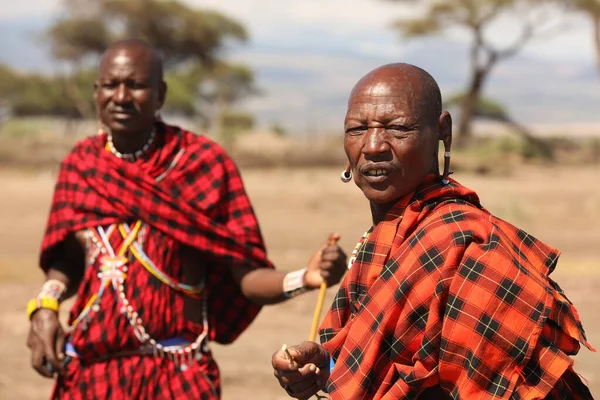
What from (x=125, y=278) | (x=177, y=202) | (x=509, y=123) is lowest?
(x=509, y=123)

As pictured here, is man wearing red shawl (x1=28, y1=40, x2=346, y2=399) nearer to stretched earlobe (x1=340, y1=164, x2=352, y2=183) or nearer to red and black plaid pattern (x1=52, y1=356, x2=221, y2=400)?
red and black plaid pattern (x1=52, y1=356, x2=221, y2=400)

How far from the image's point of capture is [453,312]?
2.49 meters

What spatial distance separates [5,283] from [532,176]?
44.5 feet

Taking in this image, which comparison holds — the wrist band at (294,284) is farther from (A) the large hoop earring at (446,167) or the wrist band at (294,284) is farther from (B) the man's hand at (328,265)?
(A) the large hoop earring at (446,167)

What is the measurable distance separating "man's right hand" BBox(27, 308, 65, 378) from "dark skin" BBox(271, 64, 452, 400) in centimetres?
146

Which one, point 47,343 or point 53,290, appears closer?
point 47,343

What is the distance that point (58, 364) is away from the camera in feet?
12.8

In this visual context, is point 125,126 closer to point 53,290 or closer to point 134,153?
point 134,153

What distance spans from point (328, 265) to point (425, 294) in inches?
49.3

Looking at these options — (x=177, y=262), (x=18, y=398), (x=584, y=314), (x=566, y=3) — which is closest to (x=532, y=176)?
(x=566, y=3)

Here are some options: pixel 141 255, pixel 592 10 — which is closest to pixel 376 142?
pixel 141 255

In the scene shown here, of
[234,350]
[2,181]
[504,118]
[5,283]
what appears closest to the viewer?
[234,350]

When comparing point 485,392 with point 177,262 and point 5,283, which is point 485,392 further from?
point 5,283

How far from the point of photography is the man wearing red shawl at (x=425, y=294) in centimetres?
249
